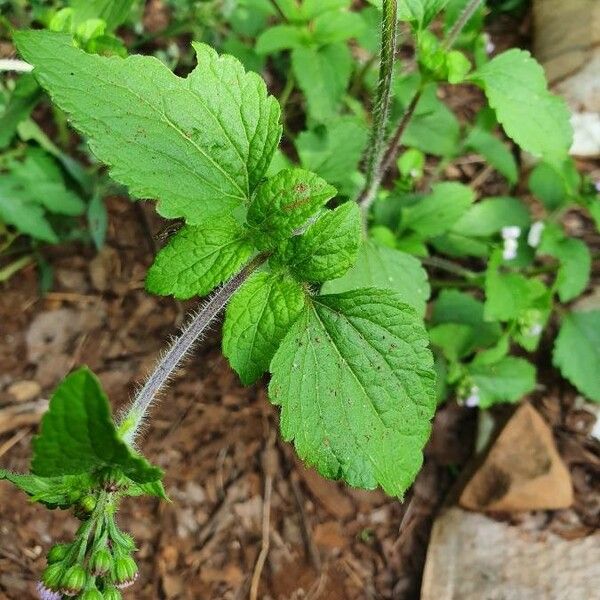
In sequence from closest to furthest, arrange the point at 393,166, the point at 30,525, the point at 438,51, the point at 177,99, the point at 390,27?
the point at 177,99, the point at 390,27, the point at 438,51, the point at 30,525, the point at 393,166

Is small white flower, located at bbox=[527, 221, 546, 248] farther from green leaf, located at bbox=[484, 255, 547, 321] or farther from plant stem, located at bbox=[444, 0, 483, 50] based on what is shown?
plant stem, located at bbox=[444, 0, 483, 50]

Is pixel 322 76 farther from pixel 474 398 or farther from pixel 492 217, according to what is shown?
pixel 474 398

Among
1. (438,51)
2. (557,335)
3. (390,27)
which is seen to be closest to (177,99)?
(390,27)

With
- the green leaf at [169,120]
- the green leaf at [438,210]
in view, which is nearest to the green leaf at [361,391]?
the green leaf at [169,120]

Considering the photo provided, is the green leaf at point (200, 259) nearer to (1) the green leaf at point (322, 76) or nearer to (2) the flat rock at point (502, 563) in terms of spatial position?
(1) the green leaf at point (322, 76)

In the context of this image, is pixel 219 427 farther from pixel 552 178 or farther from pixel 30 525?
pixel 552 178

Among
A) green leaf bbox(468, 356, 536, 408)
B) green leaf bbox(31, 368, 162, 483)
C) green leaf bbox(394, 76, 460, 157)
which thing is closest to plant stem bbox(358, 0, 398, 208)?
green leaf bbox(394, 76, 460, 157)

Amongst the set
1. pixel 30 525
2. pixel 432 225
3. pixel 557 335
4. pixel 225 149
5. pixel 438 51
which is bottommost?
pixel 30 525
